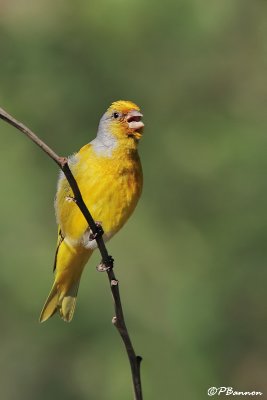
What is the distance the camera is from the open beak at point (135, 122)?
11.2 ft

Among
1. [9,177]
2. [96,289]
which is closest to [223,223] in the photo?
[96,289]

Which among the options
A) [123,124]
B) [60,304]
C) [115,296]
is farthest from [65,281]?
[115,296]

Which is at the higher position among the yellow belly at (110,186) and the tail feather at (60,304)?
the yellow belly at (110,186)

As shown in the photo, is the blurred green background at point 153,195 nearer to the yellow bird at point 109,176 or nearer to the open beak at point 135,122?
the yellow bird at point 109,176

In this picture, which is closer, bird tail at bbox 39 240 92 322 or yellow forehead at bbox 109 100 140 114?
yellow forehead at bbox 109 100 140 114

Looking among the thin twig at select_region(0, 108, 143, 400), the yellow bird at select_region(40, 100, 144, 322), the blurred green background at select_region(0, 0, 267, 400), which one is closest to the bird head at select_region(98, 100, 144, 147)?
the yellow bird at select_region(40, 100, 144, 322)

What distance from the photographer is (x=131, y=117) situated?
11.6ft

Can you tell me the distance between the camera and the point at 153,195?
6848 mm

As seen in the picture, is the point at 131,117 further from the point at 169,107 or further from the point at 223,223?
the point at 169,107

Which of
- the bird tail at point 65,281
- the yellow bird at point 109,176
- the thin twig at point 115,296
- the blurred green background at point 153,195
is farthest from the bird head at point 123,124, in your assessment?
the blurred green background at point 153,195

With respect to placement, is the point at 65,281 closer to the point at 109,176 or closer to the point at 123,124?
the point at 109,176

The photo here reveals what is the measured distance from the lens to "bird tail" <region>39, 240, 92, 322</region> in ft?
12.9

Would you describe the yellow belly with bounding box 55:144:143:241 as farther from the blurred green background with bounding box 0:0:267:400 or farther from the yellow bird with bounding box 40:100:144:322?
the blurred green background with bounding box 0:0:267:400

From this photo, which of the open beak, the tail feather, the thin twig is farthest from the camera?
the tail feather
